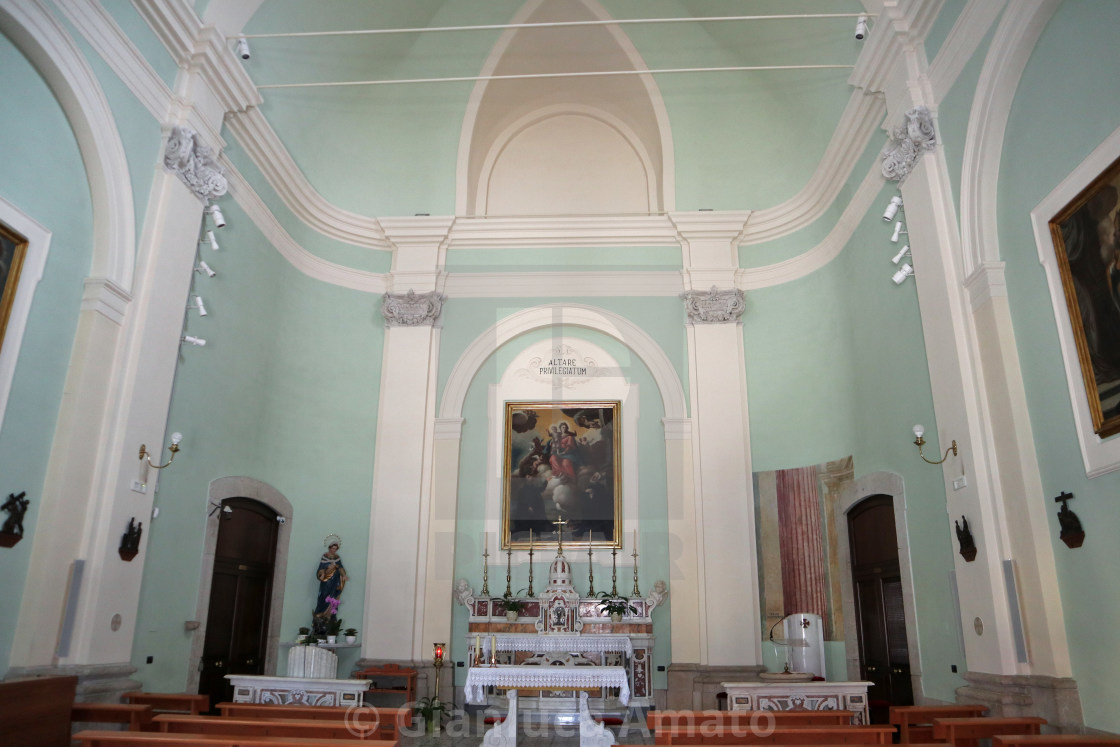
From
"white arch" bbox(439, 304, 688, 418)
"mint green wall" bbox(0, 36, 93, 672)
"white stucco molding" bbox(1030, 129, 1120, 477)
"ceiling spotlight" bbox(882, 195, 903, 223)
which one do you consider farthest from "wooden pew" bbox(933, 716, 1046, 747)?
"mint green wall" bbox(0, 36, 93, 672)

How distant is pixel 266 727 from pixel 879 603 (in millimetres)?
5990

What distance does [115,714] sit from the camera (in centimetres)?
554

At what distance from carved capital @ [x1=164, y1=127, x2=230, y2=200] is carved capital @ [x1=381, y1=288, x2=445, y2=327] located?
2904 millimetres

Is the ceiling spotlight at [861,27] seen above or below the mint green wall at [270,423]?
above

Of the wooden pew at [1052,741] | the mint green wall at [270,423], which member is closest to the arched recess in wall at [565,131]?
the mint green wall at [270,423]

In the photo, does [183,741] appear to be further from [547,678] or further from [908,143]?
[908,143]

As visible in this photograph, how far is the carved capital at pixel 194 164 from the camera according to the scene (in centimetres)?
755

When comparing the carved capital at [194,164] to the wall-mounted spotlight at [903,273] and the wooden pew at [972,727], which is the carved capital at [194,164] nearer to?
the wall-mounted spotlight at [903,273]

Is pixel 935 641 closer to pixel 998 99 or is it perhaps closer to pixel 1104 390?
pixel 1104 390

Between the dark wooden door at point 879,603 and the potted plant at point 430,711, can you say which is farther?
the potted plant at point 430,711

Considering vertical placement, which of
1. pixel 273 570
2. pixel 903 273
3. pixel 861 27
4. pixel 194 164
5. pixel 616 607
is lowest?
pixel 616 607

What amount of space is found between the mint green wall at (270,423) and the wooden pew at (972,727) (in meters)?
6.41

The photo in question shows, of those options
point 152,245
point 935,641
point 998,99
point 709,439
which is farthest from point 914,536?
point 152,245

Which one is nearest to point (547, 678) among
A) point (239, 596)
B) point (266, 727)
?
point (266, 727)
